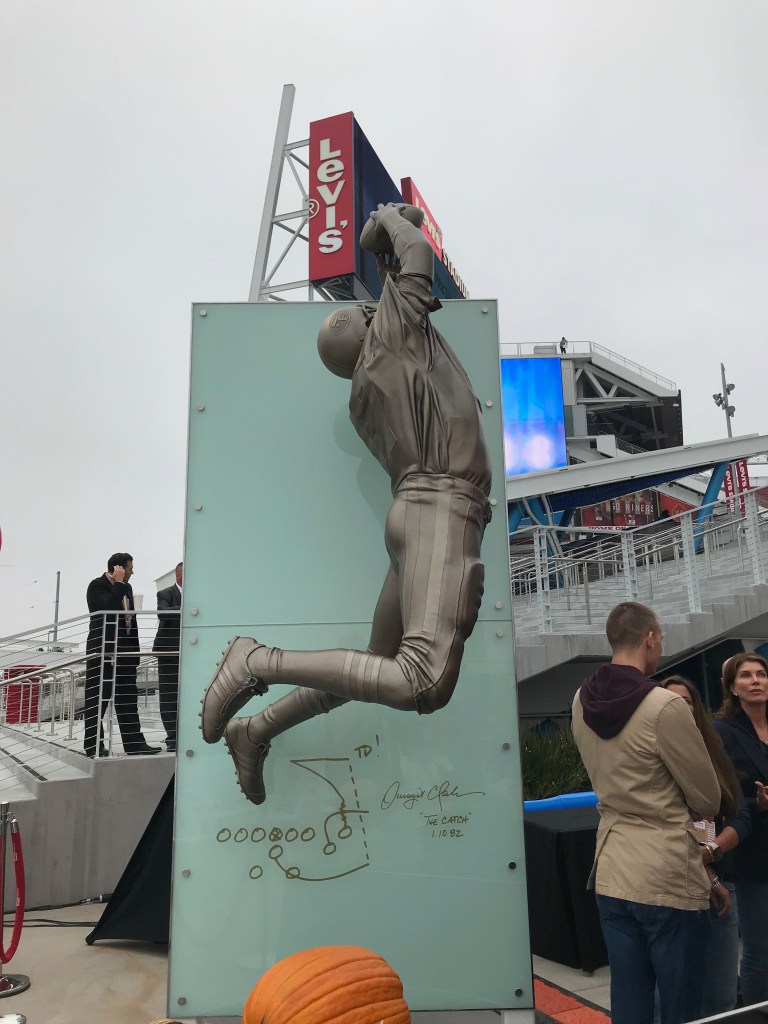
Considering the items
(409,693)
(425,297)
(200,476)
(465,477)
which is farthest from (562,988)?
(425,297)

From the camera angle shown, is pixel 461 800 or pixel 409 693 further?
pixel 461 800

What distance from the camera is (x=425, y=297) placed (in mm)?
3152

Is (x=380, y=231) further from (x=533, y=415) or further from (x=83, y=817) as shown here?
(x=533, y=415)

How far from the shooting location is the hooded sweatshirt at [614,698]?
2.65m

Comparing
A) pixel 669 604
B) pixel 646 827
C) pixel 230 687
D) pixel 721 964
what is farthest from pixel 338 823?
pixel 669 604

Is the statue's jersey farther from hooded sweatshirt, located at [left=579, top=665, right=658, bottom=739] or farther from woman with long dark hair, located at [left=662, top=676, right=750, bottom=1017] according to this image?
woman with long dark hair, located at [left=662, top=676, right=750, bottom=1017]

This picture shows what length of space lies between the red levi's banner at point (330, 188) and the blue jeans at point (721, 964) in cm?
1381

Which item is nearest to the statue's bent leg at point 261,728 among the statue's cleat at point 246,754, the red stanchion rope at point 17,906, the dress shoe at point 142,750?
the statue's cleat at point 246,754

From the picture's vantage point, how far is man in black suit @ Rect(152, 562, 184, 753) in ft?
24.1

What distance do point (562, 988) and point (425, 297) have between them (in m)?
3.54

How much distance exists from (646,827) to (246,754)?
4.91ft

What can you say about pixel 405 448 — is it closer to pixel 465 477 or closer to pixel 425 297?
pixel 465 477

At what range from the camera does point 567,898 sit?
14.7 ft

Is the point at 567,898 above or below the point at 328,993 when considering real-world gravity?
below
